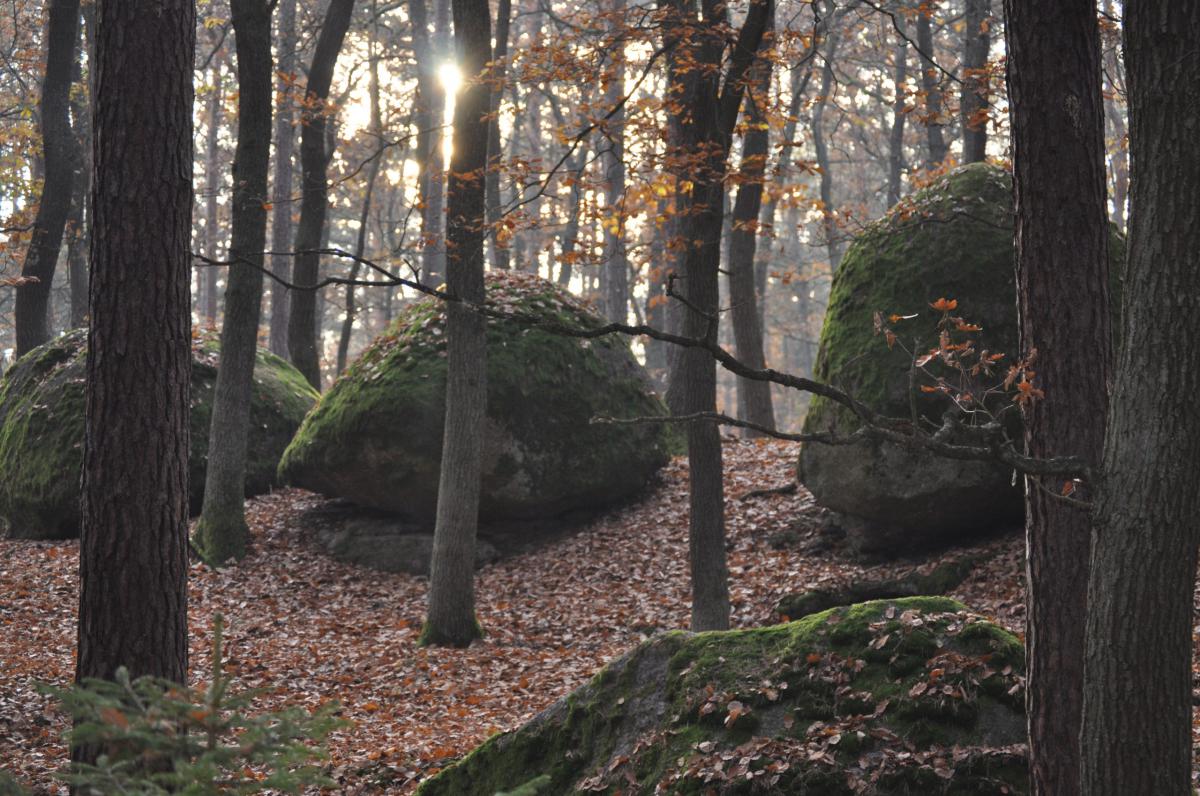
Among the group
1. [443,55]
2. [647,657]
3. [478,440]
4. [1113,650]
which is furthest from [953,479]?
[443,55]

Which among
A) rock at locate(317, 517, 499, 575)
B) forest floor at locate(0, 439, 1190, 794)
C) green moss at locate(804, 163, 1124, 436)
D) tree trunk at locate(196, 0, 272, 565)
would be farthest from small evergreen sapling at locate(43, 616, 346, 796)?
rock at locate(317, 517, 499, 575)

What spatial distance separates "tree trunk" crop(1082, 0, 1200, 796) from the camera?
3.39 m

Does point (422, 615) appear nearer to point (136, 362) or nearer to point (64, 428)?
point (64, 428)

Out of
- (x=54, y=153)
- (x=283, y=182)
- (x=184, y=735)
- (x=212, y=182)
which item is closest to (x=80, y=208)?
(x=283, y=182)

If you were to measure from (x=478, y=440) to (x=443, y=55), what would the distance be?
1371 cm

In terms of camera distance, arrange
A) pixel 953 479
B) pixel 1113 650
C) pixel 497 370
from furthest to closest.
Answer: pixel 497 370 → pixel 953 479 → pixel 1113 650

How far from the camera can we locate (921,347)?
934cm

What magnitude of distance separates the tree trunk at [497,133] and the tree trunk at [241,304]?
2562 millimetres

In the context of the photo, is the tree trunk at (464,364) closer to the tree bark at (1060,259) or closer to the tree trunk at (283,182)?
the tree bark at (1060,259)

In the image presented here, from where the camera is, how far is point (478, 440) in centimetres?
987

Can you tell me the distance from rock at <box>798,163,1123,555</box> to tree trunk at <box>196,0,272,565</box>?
20.7 ft

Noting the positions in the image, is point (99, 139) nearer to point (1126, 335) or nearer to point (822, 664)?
point (822, 664)

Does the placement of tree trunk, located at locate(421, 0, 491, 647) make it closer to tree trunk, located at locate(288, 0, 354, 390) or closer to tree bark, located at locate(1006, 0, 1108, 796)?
tree trunk, located at locate(288, 0, 354, 390)

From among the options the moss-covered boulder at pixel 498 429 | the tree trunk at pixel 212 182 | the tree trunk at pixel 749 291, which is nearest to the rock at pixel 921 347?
the tree trunk at pixel 749 291
